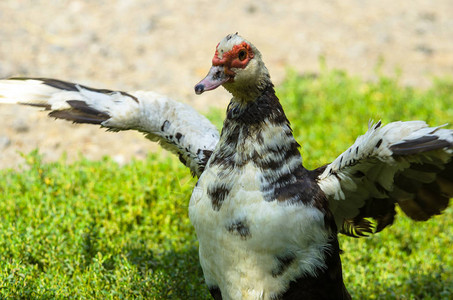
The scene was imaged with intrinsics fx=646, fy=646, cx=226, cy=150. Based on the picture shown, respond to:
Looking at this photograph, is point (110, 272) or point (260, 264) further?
point (110, 272)

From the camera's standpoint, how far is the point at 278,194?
335 centimetres

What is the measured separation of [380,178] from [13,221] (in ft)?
9.22

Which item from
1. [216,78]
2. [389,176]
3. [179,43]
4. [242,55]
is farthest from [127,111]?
[179,43]

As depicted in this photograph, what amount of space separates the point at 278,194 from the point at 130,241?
1747 millimetres

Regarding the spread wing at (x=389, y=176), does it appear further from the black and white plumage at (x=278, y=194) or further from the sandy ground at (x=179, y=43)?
the sandy ground at (x=179, y=43)

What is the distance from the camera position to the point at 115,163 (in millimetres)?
5715

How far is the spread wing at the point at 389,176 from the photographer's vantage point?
3078mm

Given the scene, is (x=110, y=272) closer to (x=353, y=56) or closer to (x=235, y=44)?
(x=235, y=44)

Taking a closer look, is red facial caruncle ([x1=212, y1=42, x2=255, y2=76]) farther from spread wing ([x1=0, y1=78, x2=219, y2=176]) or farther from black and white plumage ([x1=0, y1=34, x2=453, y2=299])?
spread wing ([x1=0, y1=78, x2=219, y2=176])

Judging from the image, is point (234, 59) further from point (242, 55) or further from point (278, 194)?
point (278, 194)

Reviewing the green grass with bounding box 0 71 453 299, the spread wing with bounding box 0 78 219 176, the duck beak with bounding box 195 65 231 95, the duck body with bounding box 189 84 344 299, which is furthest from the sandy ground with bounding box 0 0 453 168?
the duck beak with bounding box 195 65 231 95

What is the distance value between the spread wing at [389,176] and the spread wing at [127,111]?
926 mm

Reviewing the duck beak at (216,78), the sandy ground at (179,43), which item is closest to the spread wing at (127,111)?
the duck beak at (216,78)

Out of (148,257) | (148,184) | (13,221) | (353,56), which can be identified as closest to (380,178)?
(148,257)
